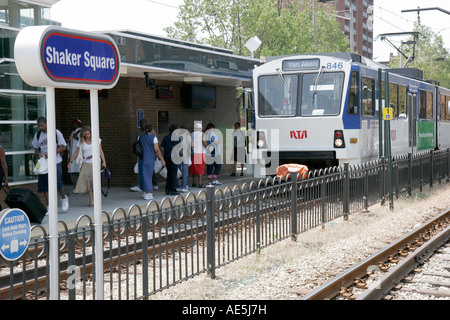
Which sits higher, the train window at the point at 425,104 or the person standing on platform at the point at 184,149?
the train window at the point at 425,104

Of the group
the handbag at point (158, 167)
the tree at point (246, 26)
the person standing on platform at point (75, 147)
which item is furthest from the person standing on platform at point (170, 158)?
the tree at point (246, 26)

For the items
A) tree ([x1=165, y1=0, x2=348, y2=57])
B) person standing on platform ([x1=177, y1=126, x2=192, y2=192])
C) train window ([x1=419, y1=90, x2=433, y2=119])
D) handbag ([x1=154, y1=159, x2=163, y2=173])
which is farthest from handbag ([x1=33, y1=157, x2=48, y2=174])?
tree ([x1=165, y1=0, x2=348, y2=57])

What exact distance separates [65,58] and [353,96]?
12207mm

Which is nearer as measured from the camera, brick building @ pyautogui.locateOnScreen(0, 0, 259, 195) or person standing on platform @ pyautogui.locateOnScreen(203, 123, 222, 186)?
brick building @ pyautogui.locateOnScreen(0, 0, 259, 195)

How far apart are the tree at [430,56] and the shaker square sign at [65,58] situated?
56429mm

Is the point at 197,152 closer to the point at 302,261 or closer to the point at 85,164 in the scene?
the point at 85,164

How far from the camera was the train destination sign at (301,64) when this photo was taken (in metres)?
16.2

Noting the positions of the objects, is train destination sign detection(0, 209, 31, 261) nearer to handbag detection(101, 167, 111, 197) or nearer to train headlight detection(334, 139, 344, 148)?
handbag detection(101, 167, 111, 197)

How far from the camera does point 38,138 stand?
12586 millimetres

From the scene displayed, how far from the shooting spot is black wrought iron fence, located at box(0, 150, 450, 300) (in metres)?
6.38

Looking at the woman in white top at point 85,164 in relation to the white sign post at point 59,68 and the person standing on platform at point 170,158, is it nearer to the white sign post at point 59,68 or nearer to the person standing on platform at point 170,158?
the person standing on platform at point 170,158

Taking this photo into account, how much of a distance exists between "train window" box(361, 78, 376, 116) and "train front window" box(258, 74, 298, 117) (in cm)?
167
